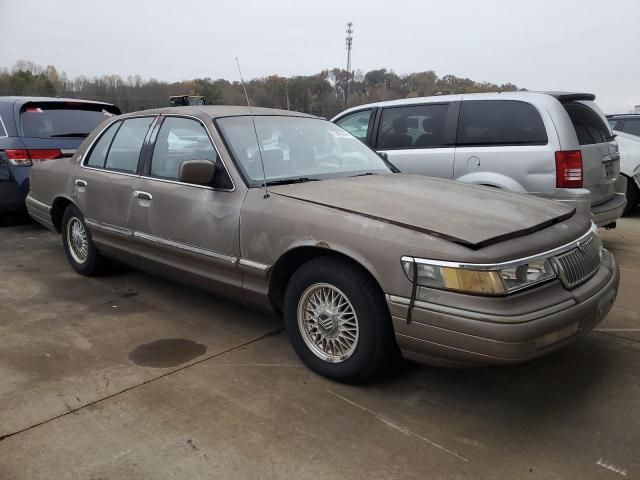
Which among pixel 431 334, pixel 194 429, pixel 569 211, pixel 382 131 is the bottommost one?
pixel 194 429

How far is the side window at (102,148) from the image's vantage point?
15.3ft

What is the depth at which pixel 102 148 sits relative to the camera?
4711 millimetres

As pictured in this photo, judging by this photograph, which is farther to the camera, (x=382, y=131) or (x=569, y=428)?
(x=382, y=131)

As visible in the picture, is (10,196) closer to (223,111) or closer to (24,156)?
(24,156)

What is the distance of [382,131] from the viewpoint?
6281 mm

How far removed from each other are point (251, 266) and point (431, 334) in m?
1.24

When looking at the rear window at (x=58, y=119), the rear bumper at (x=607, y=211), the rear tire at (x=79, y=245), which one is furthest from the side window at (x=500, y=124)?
the rear window at (x=58, y=119)

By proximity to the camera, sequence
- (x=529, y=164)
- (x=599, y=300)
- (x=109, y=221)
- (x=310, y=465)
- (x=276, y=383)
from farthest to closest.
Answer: (x=529, y=164)
(x=109, y=221)
(x=276, y=383)
(x=599, y=300)
(x=310, y=465)

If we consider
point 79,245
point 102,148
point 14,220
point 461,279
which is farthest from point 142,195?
point 14,220

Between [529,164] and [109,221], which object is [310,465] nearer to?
[109,221]

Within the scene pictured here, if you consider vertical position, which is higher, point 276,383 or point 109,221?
point 109,221

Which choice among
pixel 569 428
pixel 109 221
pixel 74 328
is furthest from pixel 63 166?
pixel 569 428

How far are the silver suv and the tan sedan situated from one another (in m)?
1.58

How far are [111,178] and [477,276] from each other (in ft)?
10.5
